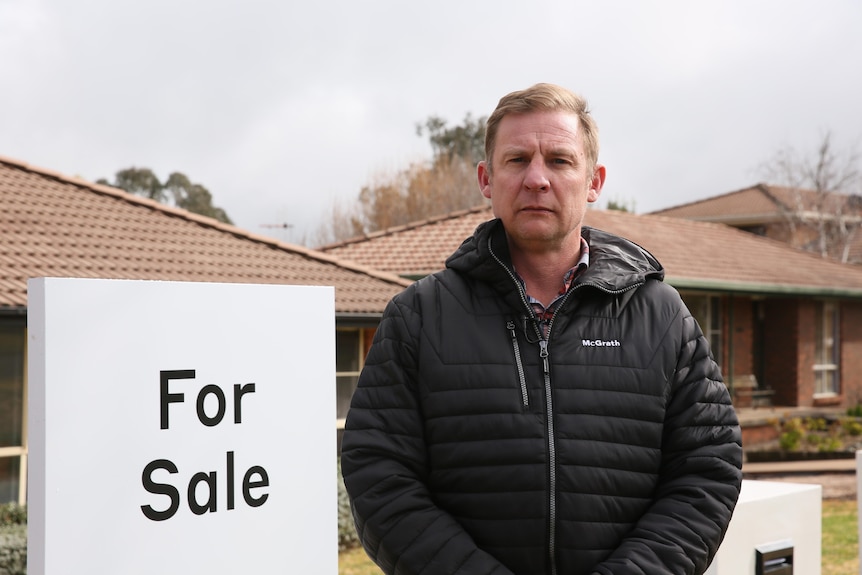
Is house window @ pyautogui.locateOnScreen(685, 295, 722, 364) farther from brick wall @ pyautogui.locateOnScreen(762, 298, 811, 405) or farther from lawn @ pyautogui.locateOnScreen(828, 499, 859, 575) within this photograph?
lawn @ pyautogui.locateOnScreen(828, 499, 859, 575)

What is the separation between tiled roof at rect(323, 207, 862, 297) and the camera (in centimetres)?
1795

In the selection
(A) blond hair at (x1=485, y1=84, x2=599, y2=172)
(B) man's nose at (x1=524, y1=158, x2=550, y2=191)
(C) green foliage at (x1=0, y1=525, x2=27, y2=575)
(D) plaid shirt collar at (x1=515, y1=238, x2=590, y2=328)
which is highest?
(A) blond hair at (x1=485, y1=84, x2=599, y2=172)

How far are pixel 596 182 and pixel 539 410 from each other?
662 mm

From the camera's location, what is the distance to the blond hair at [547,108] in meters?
2.32

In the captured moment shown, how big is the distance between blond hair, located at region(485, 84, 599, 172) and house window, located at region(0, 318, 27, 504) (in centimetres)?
892

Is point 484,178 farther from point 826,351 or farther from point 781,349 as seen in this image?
point 826,351

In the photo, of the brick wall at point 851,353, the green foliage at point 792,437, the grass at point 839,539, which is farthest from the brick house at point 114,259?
the brick wall at point 851,353

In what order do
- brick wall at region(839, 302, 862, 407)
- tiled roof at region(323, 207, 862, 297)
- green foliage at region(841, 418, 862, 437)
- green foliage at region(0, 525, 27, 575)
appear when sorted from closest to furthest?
green foliage at region(0, 525, 27, 575)
tiled roof at region(323, 207, 862, 297)
green foliage at region(841, 418, 862, 437)
brick wall at region(839, 302, 862, 407)

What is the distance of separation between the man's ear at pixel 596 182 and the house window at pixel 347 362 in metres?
10.6

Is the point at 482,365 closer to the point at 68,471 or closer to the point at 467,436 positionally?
the point at 467,436

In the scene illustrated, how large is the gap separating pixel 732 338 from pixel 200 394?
19141 mm

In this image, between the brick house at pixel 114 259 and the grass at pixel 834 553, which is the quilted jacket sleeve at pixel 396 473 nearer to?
the grass at pixel 834 553

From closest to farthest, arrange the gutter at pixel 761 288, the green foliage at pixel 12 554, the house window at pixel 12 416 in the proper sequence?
the green foliage at pixel 12 554 < the house window at pixel 12 416 < the gutter at pixel 761 288

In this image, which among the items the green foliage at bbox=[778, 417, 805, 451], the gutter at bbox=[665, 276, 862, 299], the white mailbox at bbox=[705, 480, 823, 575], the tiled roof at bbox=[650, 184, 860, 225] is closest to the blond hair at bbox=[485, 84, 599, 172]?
the white mailbox at bbox=[705, 480, 823, 575]
